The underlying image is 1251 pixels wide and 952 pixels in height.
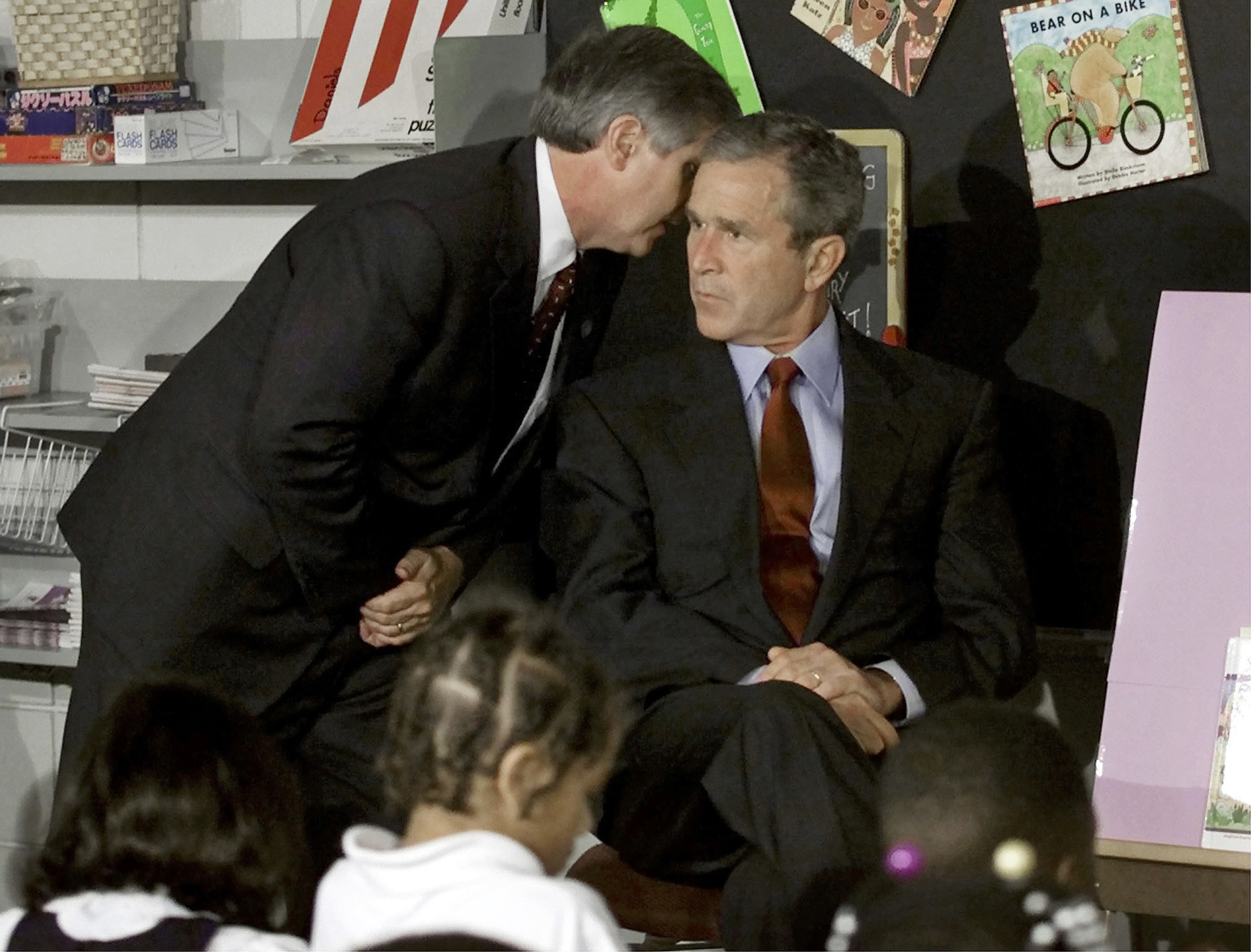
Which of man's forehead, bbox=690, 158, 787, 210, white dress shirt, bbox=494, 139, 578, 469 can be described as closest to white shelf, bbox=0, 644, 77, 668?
white dress shirt, bbox=494, 139, 578, 469

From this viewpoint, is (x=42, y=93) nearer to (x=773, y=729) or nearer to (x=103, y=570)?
(x=103, y=570)

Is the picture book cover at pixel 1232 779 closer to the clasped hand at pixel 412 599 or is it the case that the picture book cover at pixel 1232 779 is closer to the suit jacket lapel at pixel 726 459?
the suit jacket lapel at pixel 726 459

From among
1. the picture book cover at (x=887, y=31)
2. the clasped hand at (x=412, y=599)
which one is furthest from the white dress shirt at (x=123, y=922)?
the picture book cover at (x=887, y=31)

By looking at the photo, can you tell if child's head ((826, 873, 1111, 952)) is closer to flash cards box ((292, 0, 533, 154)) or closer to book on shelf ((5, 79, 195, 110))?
flash cards box ((292, 0, 533, 154))

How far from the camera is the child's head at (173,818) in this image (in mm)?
1479

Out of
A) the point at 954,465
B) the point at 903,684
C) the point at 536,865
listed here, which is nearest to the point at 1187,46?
the point at 954,465

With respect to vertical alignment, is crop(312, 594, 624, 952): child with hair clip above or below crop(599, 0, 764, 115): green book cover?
below

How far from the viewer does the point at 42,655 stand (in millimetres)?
2953

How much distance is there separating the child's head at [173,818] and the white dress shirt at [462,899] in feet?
0.52

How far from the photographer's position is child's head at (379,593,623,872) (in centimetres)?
143

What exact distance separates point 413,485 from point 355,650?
0.90ft

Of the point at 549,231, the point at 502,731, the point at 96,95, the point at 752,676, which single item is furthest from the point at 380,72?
the point at 502,731

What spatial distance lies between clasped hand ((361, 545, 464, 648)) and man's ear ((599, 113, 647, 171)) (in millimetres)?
600

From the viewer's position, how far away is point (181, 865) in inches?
58.4
